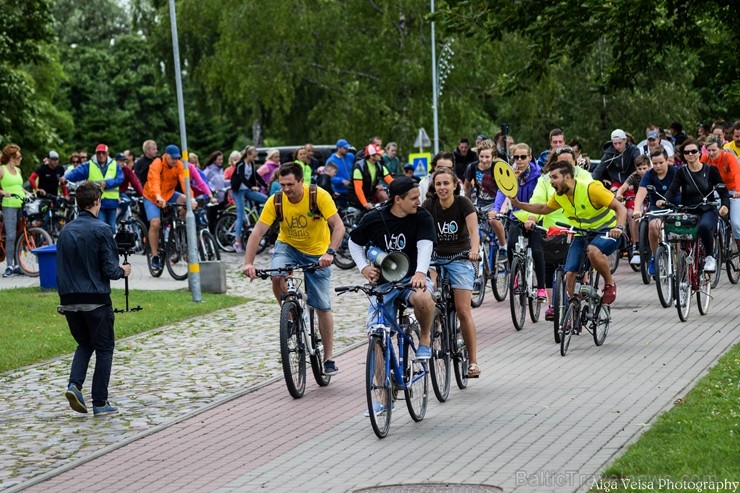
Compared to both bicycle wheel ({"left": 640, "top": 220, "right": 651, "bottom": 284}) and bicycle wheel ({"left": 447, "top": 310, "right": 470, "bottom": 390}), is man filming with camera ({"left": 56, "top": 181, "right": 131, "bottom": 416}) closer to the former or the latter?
bicycle wheel ({"left": 447, "top": 310, "right": 470, "bottom": 390})

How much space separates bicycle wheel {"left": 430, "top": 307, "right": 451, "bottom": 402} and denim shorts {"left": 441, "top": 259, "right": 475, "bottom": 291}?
21.2 inches

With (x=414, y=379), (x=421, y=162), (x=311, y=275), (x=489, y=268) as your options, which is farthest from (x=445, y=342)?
(x=421, y=162)

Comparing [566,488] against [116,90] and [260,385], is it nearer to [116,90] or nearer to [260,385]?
[260,385]

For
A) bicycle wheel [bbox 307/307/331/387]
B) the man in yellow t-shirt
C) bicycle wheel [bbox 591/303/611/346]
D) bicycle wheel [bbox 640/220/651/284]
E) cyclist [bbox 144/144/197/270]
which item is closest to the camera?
the man in yellow t-shirt

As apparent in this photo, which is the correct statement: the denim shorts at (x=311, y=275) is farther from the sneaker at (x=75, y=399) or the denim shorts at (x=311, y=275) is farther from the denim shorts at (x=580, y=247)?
the denim shorts at (x=580, y=247)

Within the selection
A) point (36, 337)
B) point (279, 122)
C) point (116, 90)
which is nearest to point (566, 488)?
point (36, 337)

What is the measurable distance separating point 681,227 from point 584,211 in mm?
2776

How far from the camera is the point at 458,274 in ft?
37.6

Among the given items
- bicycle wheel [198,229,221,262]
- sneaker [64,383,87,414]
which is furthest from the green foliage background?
sneaker [64,383,87,414]

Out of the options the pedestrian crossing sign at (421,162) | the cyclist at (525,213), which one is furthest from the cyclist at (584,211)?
the pedestrian crossing sign at (421,162)

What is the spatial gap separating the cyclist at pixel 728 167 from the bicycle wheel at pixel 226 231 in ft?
30.3

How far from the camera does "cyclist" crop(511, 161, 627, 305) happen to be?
13633 mm

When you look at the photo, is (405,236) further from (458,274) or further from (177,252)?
(177,252)

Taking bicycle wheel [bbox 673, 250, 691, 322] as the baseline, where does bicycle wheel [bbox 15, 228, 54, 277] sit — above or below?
above
